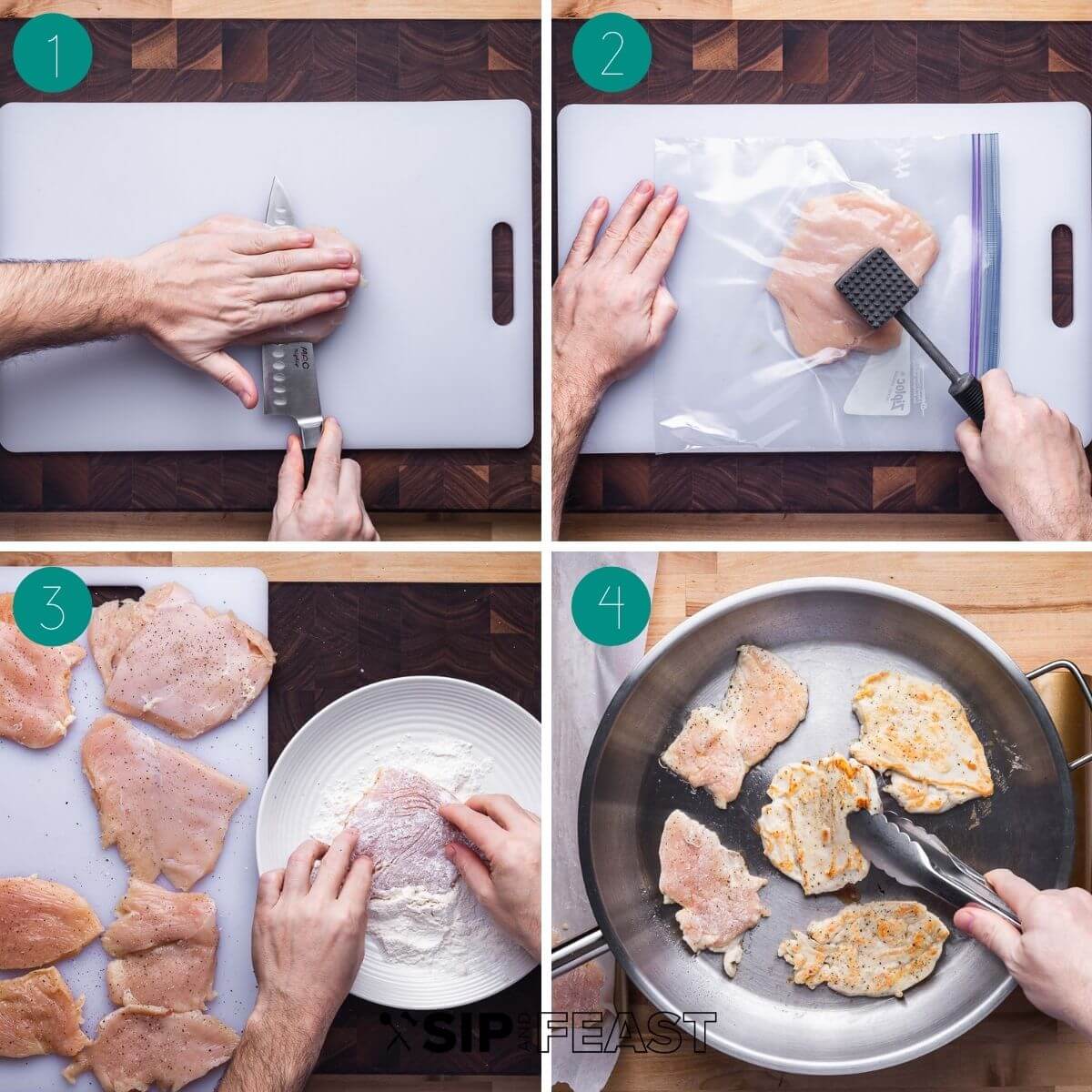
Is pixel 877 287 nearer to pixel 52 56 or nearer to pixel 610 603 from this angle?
pixel 610 603

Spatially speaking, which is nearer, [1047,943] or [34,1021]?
[1047,943]

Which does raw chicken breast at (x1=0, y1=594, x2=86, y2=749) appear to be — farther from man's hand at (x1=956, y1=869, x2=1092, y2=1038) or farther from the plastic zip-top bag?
man's hand at (x1=956, y1=869, x2=1092, y2=1038)

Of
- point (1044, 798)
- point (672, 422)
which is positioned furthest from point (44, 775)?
point (1044, 798)

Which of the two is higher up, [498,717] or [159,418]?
[159,418]

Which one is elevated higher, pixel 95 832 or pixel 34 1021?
pixel 95 832

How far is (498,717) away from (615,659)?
4.9 inches

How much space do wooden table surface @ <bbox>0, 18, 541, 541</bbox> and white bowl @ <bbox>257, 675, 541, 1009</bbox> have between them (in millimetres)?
160

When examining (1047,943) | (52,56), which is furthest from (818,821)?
(52,56)

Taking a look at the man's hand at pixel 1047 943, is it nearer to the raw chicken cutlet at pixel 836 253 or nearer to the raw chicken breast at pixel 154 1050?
the raw chicken cutlet at pixel 836 253

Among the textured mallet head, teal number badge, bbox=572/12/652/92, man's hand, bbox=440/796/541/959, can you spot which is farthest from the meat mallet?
man's hand, bbox=440/796/541/959

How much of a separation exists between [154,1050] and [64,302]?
2.31ft

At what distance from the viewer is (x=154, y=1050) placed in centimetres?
92

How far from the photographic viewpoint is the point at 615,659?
2.95 ft

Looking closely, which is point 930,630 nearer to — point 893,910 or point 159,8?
point 893,910
